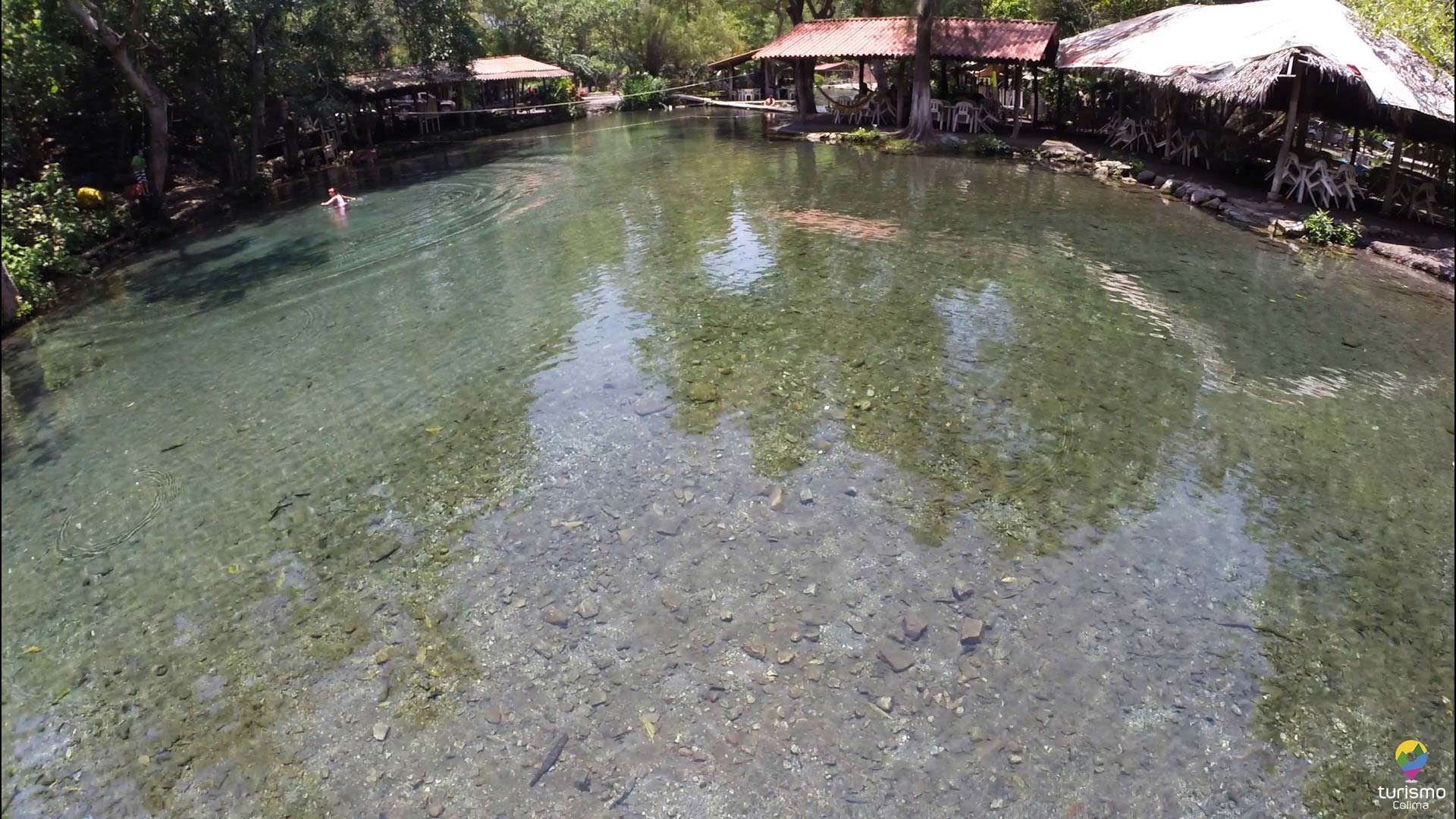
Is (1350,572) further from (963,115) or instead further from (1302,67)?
(963,115)

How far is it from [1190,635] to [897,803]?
2.52 metres

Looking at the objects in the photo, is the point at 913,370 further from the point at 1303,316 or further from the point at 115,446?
the point at 115,446

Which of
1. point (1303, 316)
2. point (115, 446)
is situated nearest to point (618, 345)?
point (115, 446)

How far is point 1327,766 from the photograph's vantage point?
457 centimetres

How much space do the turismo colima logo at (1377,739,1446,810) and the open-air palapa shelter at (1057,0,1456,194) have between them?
11249mm

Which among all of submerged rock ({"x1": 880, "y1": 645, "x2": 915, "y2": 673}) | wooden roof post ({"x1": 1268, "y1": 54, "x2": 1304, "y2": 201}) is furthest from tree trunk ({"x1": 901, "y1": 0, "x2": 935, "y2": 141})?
submerged rock ({"x1": 880, "y1": 645, "x2": 915, "y2": 673})

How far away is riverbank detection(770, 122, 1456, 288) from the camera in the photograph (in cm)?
1231

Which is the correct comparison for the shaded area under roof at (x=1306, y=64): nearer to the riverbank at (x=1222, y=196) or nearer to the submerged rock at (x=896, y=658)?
the riverbank at (x=1222, y=196)

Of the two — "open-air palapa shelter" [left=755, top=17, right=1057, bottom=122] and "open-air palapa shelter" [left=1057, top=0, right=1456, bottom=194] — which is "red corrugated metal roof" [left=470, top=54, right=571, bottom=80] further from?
"open-air palapa shelter" [left=1057, top=0, right=1456, bottom=194]

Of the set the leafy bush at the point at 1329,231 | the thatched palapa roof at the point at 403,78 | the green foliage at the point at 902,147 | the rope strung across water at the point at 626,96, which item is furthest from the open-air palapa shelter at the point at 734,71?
the leafy bush at the point at 1329,231

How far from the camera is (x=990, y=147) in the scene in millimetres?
22141

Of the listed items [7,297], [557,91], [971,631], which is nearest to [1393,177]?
[971,631]

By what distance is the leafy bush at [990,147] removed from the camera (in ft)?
72.5

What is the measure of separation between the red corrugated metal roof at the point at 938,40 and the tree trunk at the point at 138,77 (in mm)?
17396
